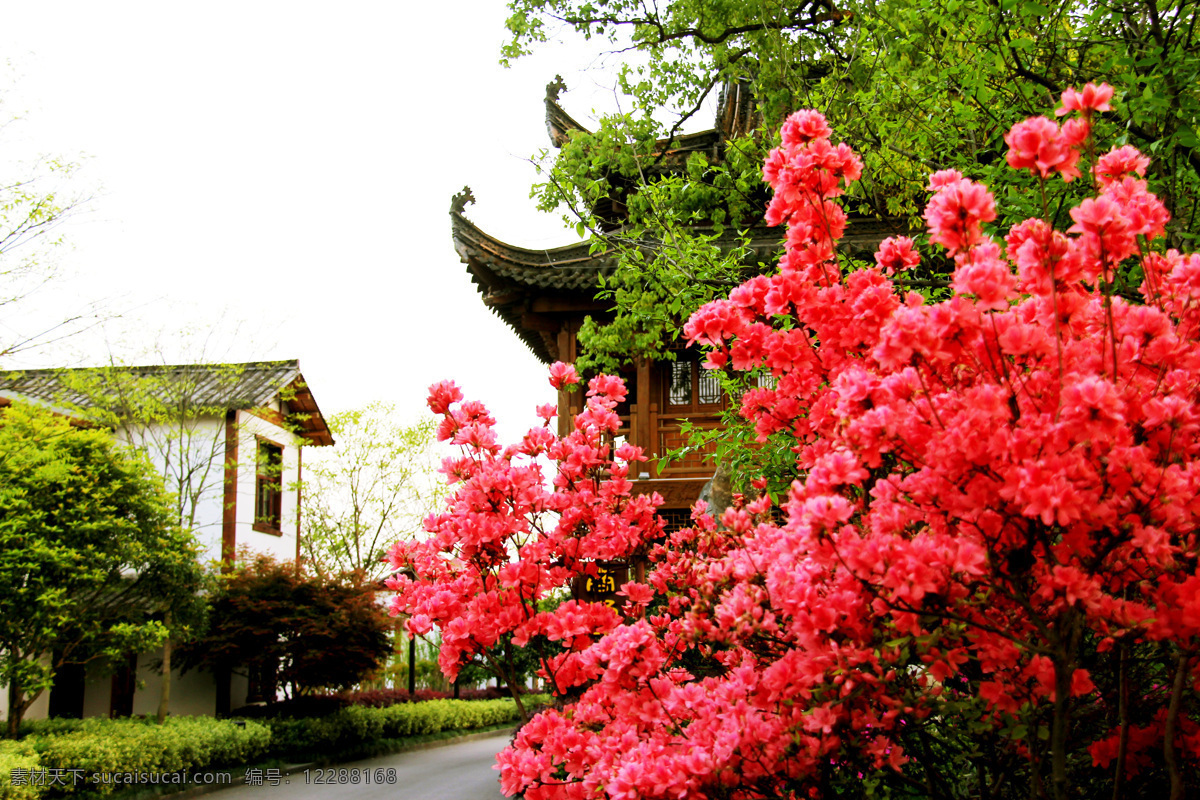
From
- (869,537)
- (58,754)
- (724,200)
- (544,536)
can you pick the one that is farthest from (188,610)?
(869,537)

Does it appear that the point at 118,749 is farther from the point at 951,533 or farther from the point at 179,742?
the point at 951,533

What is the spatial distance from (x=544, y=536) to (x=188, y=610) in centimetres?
1102

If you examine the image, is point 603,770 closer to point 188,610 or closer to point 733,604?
point 733,604

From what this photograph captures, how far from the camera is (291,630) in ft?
47.0

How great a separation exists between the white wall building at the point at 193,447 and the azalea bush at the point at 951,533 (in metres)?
14.0

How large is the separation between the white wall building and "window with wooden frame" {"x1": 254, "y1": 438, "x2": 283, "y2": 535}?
30mm

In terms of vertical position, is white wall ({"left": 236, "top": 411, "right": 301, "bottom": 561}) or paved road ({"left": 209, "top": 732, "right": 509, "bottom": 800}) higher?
white wall ({"left": 236, "top": 411, "right": 301, "bottom": 561})

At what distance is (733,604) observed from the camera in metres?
2.39

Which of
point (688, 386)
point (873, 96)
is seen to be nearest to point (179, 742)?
point (688, 386)

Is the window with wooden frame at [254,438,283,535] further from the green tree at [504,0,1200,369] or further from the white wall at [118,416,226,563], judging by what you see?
the green tree at [504,0,1200,369]

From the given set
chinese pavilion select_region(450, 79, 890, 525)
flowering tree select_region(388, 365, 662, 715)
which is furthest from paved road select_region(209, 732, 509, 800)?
flowering tree select_region(388, 365, 662, 715)

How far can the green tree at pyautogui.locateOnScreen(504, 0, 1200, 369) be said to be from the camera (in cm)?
374

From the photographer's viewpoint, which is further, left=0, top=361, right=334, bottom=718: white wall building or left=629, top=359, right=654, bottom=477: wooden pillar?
left=0, top=361, right=334, bottom=718: white wall building

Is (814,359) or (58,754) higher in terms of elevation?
(814,359)
